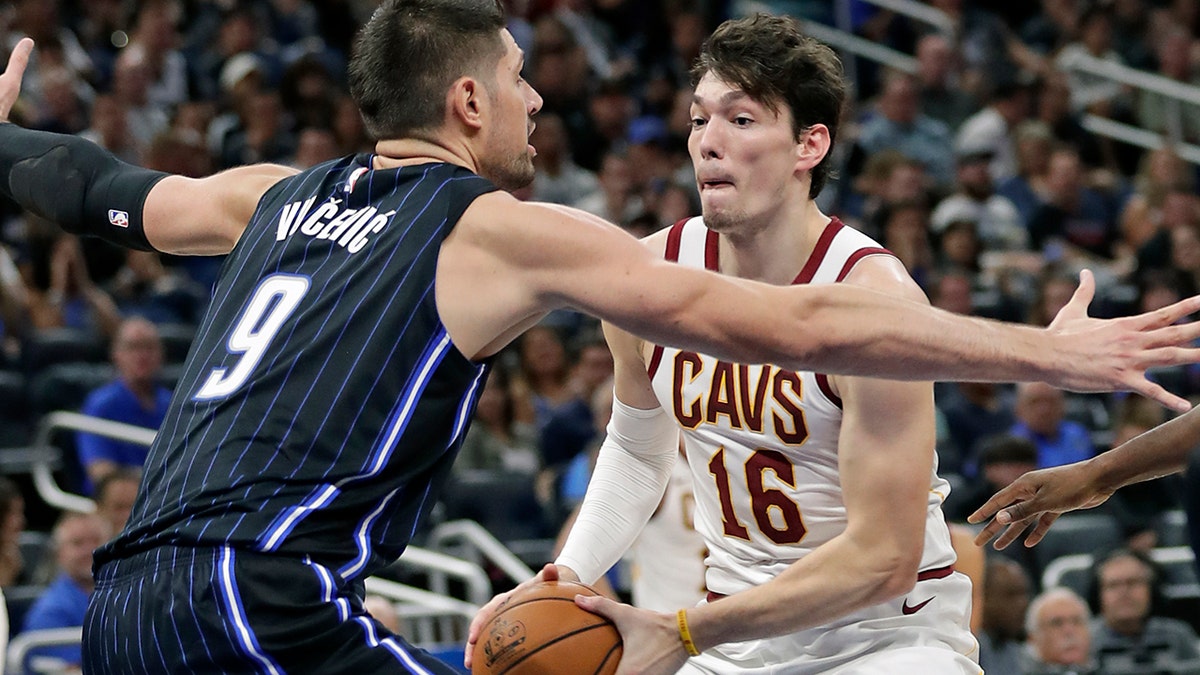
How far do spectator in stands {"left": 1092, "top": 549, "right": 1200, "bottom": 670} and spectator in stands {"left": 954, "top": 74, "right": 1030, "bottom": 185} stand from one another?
6221 millimetres

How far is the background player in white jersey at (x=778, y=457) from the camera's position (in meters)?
3.70

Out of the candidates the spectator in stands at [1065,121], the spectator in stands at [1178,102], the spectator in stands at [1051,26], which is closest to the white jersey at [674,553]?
the spectator in stands at [1065,121]

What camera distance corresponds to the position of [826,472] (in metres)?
3.95

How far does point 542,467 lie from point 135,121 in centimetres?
434

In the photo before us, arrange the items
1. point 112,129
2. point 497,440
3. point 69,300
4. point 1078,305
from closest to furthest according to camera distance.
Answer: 1. point 1078,305
2. point 497,440
3. point 69,300
4. point 112,129

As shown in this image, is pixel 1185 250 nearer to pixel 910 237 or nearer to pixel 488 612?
pixel 910 237

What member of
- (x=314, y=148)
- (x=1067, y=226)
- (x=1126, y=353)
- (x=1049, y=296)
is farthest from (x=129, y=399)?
(x=1067, y=226)

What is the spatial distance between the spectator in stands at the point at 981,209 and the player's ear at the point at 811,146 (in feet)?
26.9

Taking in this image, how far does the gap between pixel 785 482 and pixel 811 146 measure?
0.90 m

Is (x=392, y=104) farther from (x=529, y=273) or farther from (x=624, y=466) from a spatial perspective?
(x=624, y=466)

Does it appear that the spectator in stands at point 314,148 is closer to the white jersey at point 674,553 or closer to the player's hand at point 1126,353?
the white jersey at point 674,553

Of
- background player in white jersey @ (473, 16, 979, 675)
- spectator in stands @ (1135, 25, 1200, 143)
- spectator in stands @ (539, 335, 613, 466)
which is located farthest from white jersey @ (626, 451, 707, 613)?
spectator in stands @ (1135, 25, 1200, 143)

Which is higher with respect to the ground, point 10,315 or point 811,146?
point 811,146

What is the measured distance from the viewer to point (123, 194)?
3.84m
